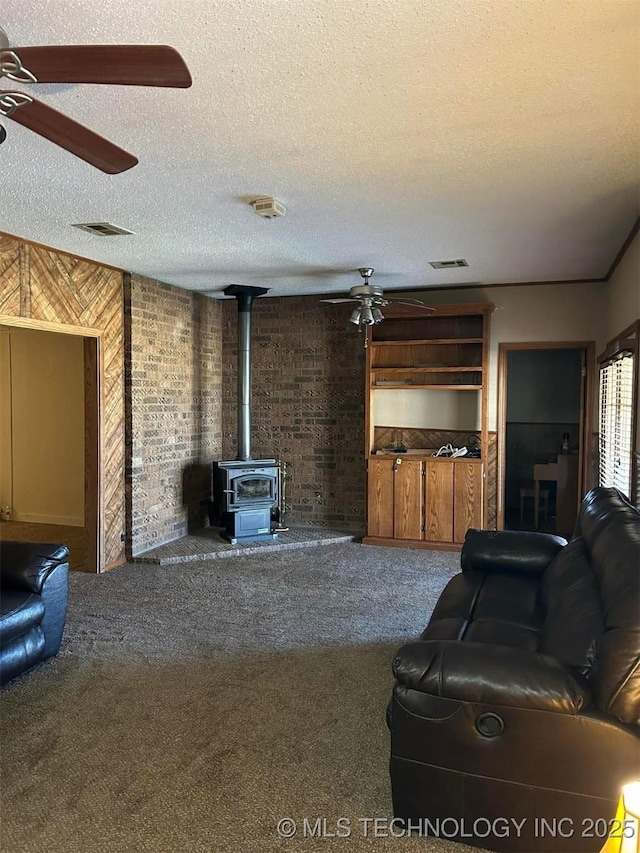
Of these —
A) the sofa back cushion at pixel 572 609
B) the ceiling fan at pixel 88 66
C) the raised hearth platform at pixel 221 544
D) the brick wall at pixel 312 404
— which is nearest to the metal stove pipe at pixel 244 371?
the brick wall at pixel 312 404

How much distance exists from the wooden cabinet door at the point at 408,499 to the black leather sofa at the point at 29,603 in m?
3.43

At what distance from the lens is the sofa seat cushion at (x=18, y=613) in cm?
290

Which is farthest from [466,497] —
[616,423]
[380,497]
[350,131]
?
[350,131]

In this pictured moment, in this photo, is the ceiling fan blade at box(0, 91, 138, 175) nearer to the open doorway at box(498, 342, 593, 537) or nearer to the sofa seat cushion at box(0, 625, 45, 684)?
the sofa seat cushion at box(0, 625, 45, 684)

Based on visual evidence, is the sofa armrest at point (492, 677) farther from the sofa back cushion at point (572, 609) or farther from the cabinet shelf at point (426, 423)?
the cabinet shelf at point (426, 423)

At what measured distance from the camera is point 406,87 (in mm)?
2129

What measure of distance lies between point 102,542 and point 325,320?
320 centimetres

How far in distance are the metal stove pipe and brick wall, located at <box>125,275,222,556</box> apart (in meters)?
0.54

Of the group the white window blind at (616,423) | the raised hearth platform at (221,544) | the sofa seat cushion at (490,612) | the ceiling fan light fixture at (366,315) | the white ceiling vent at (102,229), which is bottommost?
the raised hearth platform at (221,544)

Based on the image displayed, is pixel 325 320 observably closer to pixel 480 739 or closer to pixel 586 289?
pixel 586 289

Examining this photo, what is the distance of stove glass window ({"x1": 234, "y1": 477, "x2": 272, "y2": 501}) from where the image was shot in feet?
19.9

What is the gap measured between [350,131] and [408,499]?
408 cm

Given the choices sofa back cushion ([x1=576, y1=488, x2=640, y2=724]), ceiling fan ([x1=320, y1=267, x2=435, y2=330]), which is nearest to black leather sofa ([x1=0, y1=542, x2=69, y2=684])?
sofa back cushion ([x1=576, y1=488, x2=640, y2=724])

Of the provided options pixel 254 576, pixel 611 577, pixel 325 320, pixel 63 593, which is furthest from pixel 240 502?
pixel 611 577
